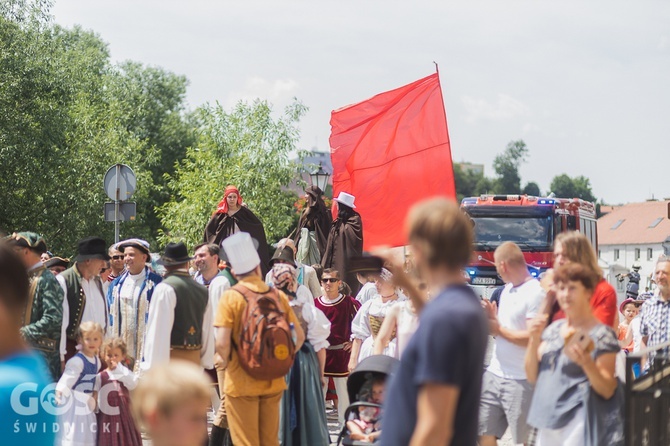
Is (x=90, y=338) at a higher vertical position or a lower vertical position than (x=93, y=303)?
lower

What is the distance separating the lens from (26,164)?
30969mm

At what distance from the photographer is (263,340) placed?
23.1ft

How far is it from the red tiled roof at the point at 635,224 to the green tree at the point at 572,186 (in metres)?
52.7

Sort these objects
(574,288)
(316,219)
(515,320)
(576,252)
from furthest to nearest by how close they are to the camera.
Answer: (316,219) < (515,320) < (576,252) < (574,288)

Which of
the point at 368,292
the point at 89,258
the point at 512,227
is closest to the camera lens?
the point at 89,258

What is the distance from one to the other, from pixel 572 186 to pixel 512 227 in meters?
158

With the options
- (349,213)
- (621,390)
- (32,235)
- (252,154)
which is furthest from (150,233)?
(621,390)

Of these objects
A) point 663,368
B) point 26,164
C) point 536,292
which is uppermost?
point 26,164

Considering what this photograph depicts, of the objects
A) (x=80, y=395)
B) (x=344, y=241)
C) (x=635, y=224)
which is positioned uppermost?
(x=635, y=224)

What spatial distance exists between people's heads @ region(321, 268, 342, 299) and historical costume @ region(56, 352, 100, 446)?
389 centimetres

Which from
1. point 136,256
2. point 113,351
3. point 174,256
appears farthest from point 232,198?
point 113,351

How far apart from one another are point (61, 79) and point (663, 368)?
93.2 feet

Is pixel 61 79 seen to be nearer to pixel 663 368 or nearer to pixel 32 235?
pixel 32 235

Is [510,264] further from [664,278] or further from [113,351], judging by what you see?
[113,351]
